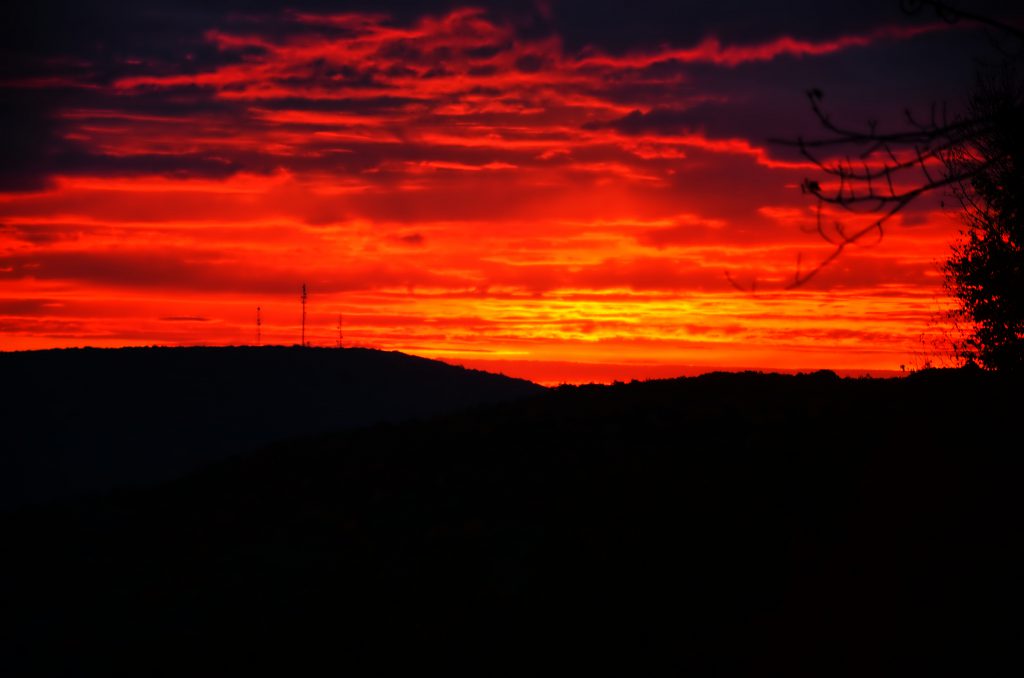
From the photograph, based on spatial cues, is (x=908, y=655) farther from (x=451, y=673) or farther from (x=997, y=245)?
(x=997, y=245)

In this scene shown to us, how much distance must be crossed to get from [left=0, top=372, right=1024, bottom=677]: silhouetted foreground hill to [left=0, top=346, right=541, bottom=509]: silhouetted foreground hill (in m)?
18.6

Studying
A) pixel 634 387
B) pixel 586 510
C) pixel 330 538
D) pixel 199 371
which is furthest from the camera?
pixel 199 371

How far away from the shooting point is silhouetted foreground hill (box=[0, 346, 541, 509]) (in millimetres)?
39062

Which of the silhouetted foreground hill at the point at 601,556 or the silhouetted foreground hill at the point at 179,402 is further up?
the silhouetted foreground hill at the point at 179,402

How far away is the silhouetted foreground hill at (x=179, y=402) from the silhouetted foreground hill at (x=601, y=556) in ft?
61.0

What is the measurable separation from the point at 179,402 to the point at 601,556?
114 ft

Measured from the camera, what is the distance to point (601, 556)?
14.8m

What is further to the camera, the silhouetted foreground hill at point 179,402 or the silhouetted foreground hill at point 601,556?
the silhouetted foreground hill at point 179,402

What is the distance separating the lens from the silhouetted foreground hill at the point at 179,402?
39062mm

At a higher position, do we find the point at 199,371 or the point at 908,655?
the point at 199,371

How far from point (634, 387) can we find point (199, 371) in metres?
30.2

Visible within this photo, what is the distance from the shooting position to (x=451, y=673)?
517 inches

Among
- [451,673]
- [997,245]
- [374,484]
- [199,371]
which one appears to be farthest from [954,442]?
[199,371]

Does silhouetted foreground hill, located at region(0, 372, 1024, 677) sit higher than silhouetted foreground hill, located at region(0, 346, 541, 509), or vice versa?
silhouetted foreground hill, located at region(0, 346, 541, 509)
